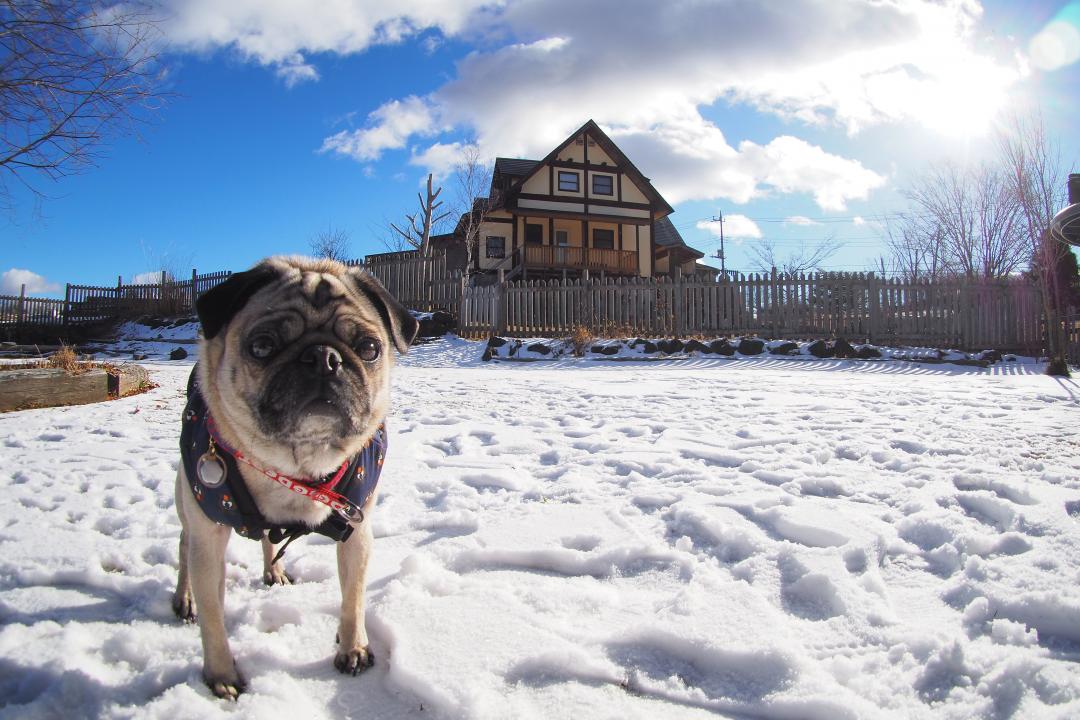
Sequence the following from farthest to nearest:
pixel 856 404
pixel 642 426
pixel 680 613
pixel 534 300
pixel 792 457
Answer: pixel 534 300
pixel 856 404
pixel 642 426
pixel 792 457
pixel 680 613

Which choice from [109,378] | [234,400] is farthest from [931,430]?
[109,378]

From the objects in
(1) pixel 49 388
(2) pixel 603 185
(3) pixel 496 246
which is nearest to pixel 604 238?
(2) pixel 603 185

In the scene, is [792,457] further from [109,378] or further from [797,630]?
[109,378]

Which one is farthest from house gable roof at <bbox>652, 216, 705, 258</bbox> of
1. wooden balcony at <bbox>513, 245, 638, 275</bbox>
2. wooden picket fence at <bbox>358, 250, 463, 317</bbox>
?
wooden picket fence at <bbox>358, 250, 463, 317</bbox>

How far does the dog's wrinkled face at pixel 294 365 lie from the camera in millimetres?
1743

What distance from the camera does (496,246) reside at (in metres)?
34.3

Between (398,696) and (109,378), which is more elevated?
(109,378)

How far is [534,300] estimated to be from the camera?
55.2 ft

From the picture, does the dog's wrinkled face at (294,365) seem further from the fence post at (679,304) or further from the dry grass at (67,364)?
the fence post at (679,304)

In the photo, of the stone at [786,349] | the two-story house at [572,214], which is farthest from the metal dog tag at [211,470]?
the two-story house at [572,214]

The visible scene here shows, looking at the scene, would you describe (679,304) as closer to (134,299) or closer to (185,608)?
(185,608)

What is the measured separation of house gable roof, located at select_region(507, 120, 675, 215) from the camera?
33.4 m

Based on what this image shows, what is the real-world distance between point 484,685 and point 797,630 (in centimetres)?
108

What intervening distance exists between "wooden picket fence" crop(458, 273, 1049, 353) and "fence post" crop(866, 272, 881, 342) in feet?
0.08
